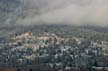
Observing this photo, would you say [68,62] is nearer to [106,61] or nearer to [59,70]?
[106,61]

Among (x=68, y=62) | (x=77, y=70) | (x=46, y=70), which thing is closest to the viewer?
(x=46, y=70)

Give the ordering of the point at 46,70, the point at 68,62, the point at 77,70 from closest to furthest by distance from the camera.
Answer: the point at 46,70, the point at 77,70, the point at 68,62

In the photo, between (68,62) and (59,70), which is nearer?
(59,70)

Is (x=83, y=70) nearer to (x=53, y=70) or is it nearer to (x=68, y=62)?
(x=53, y=70)

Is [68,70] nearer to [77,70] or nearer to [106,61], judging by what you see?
[77,70]

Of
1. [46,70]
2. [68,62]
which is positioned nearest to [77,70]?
[46,70]

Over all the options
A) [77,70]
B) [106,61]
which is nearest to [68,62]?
[106,61]

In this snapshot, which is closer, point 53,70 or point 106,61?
point 53,70
